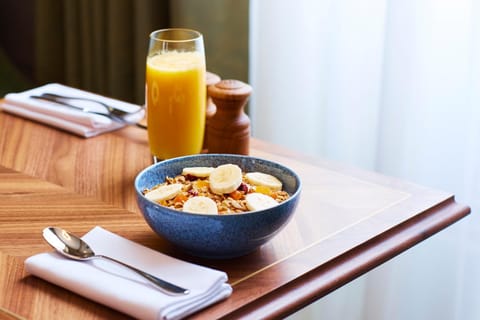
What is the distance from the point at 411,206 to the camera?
1345 mm

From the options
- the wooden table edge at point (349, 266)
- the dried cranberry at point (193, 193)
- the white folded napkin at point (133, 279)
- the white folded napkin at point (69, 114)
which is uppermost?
the dried cranberry at point (193, 193)

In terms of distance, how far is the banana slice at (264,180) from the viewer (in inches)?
49.3

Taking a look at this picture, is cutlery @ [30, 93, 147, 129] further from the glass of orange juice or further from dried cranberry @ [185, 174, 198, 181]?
dried cranberry @ [185, 174, 198, 181]

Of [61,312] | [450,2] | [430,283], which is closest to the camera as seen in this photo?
[61,312]

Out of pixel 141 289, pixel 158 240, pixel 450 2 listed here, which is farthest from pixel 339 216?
pixel 450 2

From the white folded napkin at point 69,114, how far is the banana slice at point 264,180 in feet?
1.47

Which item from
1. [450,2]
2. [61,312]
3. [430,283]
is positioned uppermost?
[450,2]

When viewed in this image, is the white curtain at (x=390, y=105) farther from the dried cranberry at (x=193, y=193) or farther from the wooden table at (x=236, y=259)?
the dried cranberry at (x=193, y=193)

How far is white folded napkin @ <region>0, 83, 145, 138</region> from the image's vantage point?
162 cm

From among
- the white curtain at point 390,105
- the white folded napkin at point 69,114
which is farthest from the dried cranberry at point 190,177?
the white curtain at point 390,105

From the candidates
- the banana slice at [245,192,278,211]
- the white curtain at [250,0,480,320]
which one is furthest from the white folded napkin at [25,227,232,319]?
the white curtain at [250,0,480,320]

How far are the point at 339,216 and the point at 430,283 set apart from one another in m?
0.73

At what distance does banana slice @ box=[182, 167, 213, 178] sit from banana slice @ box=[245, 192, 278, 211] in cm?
10

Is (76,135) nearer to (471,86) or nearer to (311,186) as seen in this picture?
(311,186)
